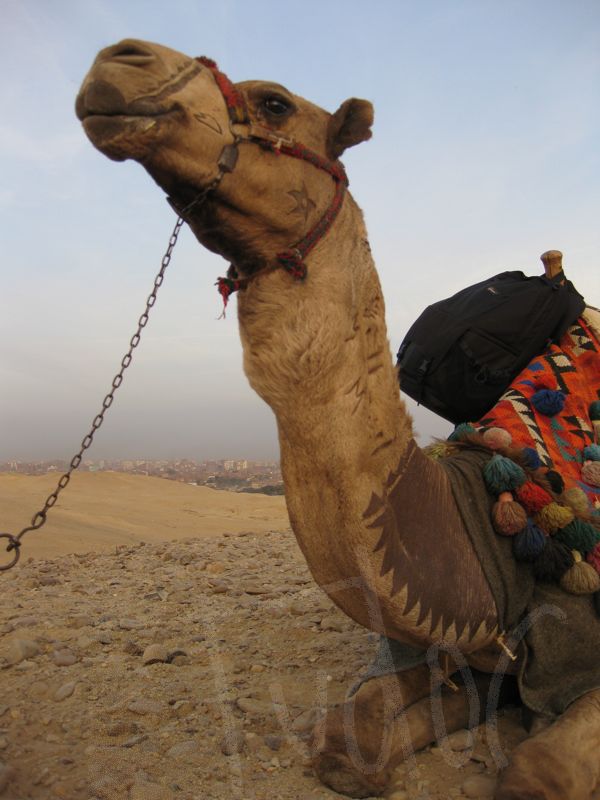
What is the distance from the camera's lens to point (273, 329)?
1853mm

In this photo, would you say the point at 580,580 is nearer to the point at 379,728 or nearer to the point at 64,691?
the point at 379,728

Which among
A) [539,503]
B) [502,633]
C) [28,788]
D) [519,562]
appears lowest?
[28,788]

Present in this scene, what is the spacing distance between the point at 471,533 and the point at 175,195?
1396 millimetres

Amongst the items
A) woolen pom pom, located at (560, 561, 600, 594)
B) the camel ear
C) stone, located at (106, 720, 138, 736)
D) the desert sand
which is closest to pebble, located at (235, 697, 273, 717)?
the desert sand

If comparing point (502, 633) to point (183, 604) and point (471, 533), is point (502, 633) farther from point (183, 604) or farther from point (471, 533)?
point (183, 604)

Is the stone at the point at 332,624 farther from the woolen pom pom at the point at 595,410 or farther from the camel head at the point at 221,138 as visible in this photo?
the camel head at the point at 221,138

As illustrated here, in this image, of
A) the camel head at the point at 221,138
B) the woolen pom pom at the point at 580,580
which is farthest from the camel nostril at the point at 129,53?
the woolen pom pom at the point at 580,580

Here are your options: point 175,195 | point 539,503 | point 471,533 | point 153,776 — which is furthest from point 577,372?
point 153,776

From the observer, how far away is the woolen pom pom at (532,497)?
2445 millimetres

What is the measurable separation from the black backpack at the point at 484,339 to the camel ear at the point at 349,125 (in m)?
1.43

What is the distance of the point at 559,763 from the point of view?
79.0 inches

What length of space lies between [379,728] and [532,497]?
927 mm

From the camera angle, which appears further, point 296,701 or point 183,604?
point 183,604

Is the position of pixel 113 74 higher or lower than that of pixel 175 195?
higher
